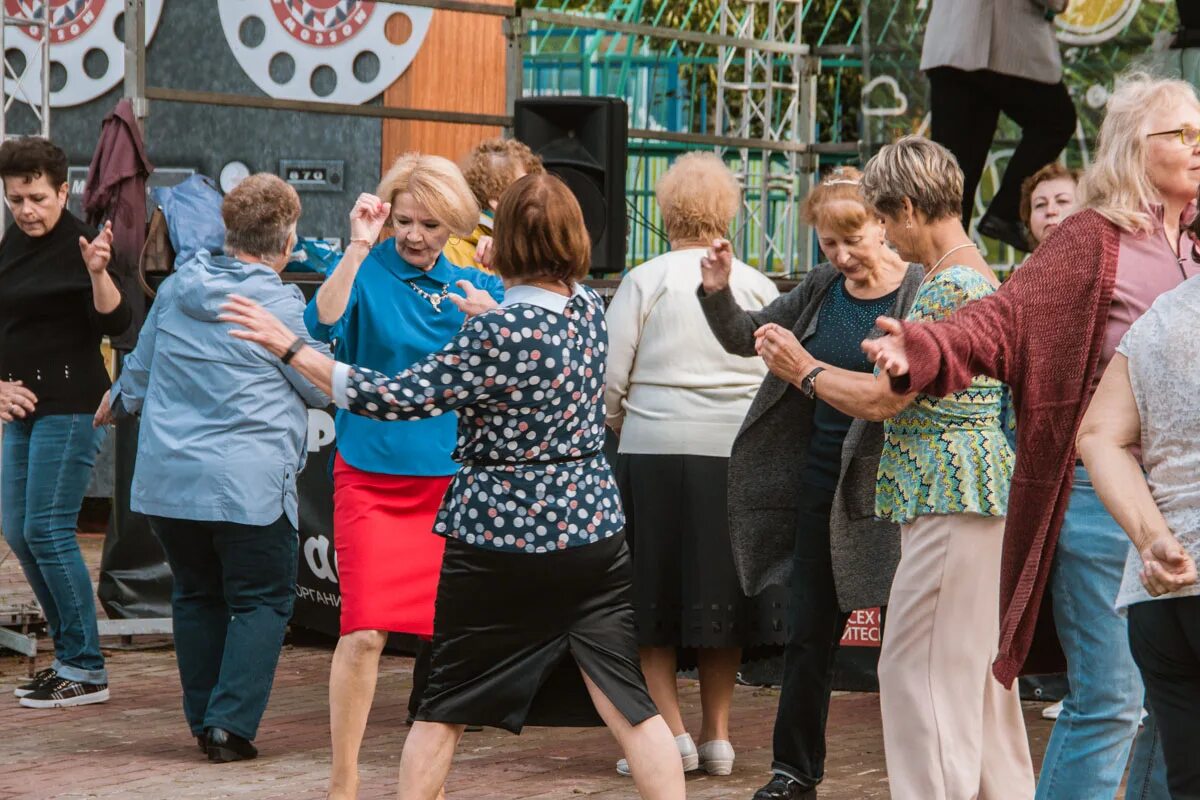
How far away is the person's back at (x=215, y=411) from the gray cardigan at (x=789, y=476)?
1580 millimetres

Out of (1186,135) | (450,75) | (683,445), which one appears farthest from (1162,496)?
(450,75)

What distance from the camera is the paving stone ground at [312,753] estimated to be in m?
5.77

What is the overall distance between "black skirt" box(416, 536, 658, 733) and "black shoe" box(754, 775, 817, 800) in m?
1.07

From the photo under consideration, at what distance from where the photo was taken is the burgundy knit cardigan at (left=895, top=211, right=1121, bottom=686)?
388 centimetres

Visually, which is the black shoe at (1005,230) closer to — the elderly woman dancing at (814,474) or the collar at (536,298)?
the elderly woman dancing at (814,474)

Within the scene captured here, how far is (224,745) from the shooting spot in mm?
6156

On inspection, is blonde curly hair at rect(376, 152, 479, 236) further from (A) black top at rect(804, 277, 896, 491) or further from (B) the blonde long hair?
(B) the blonde long hair

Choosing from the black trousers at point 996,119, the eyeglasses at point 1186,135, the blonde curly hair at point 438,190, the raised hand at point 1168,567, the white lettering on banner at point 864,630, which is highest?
the black trousers at point 996,119

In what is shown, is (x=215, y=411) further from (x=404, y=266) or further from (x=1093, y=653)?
(x=1093, y=653)

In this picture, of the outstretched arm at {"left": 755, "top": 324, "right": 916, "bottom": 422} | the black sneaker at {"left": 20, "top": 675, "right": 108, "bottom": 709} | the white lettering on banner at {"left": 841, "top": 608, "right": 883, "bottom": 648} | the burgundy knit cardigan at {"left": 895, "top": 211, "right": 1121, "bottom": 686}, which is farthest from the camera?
the white lettering on banner at {"left": 841, "top": 608, "right": 883, "bottom": 648}

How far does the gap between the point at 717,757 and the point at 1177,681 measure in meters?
2.99

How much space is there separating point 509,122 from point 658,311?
126 inches

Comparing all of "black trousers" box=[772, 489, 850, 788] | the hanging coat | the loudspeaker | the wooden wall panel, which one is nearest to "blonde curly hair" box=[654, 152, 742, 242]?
"black trousers" box=[772, 489, 850, 788]

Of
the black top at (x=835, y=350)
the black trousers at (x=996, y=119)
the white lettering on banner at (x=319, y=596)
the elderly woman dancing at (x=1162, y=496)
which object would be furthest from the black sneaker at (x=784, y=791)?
the black trousers at (x=996, y=119)
